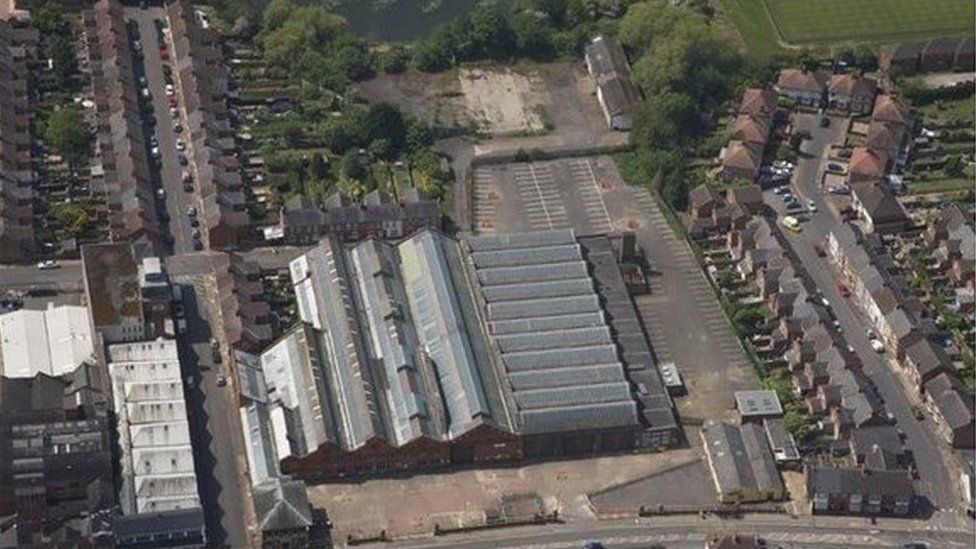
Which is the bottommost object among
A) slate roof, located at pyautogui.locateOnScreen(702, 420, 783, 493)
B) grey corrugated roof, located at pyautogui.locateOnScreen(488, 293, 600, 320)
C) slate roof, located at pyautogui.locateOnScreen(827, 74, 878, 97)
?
slate roof, located at pyautogui.locateOnScreen(702, 420, 783, 493)

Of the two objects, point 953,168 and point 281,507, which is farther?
point 953,168

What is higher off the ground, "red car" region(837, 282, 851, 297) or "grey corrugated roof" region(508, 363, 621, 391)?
"red car" region(837, 282, 851, 297)

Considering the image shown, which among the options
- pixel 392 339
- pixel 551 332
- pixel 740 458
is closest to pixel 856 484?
pixel 740 458

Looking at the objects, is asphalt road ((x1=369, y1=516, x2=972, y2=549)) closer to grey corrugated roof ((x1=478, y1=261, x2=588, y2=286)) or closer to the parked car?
grey corrugated roof ((x1=478, y1=261, x2=588, y2=286))

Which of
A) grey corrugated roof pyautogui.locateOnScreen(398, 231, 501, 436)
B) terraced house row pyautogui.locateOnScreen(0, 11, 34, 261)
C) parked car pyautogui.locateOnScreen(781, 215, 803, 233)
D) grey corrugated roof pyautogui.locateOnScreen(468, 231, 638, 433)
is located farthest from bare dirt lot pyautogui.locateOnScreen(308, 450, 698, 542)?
terraced house row pyautogui.locateOnScreen(0, 11, 34, 261)

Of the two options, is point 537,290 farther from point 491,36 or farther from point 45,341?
point 491,36

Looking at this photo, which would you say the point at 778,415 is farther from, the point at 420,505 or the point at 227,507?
the point at 227,507

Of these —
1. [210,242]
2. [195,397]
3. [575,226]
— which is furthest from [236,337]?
[575,226]
